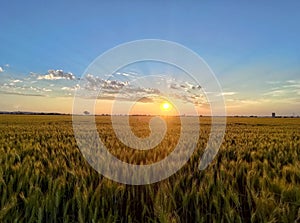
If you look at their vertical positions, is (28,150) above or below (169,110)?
below

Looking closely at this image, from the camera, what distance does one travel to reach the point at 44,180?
11.8 ft

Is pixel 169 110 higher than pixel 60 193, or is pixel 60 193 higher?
pixel 169 110

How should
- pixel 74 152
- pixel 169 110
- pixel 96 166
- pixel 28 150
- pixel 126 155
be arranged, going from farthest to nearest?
pixel 169 110, pixel 28 150, pixel 74 152, pixel 126 155, pixel 96 166

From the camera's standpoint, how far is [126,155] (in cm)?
513

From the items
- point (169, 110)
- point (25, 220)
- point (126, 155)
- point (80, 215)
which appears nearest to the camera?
point (80, 215)

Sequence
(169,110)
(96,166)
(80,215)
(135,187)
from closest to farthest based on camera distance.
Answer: (80,215) < (135,187) < (96,166) < (169,110)

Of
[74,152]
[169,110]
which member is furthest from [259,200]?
[169,110]

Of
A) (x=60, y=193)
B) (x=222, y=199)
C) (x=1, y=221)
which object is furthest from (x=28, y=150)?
(x=222, y=199)

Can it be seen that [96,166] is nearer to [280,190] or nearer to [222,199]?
[222,199]

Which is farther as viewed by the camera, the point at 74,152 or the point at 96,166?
the point at 74,152

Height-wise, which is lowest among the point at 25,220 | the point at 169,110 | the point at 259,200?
the point at 25,220

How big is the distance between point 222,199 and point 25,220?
75.3 inches

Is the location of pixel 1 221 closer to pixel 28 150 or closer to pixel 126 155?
pixel 126 155

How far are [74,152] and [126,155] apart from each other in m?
1.25
